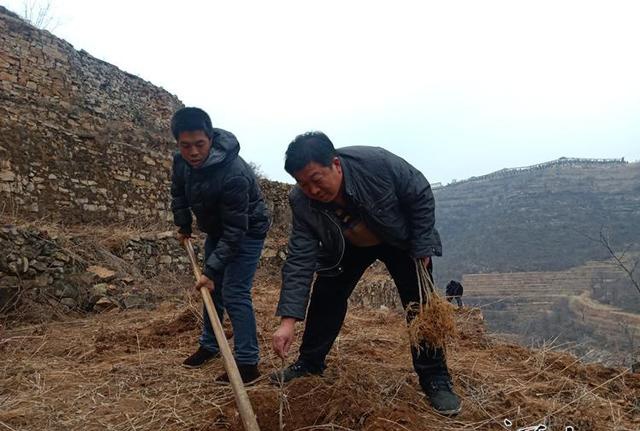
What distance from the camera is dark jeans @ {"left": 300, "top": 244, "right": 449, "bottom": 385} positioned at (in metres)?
2.34

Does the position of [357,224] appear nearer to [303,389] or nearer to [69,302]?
[303,389]

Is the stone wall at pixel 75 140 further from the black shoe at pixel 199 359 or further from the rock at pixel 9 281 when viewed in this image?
the black shoe at pixel 199 359

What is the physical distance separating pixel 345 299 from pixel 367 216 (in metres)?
0.59

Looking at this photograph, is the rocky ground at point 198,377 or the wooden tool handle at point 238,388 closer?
the wooden tool handle at point 238,388

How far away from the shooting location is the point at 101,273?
5.13 m

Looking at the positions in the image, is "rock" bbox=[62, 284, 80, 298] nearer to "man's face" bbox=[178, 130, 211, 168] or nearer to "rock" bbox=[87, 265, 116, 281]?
"rock" bbox=[87, 265, 116, 281]

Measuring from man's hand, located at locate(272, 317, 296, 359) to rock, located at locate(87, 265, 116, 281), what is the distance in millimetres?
3675

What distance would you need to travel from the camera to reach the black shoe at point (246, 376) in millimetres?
2521

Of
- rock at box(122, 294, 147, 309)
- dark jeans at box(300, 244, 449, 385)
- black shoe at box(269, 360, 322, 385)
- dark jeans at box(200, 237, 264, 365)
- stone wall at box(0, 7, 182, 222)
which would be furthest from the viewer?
stone wall at box(0, 7, 182, 222)

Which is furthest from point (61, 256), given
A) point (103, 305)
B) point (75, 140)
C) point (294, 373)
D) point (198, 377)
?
point (294, 373)

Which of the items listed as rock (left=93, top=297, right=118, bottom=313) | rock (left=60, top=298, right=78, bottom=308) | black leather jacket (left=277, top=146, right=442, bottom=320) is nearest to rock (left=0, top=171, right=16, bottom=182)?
rock (left=60, top=298, right=78, bottom=308)

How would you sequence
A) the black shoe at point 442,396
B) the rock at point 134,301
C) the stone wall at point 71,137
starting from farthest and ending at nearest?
the stone wall at point 71,137
the rock at point 134,301
the black shoe at point 442,396

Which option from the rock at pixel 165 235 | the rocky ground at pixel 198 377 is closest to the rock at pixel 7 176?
the rocky ground at pixel 198 377

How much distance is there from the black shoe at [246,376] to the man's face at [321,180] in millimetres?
1084
